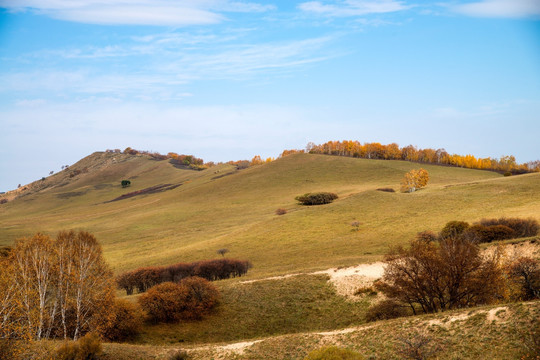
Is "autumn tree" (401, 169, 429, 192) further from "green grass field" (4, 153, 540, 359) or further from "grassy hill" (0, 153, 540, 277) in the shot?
"green grass field" (4, 153, 540, 359)

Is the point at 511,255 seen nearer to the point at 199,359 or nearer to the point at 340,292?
the point at 340,292

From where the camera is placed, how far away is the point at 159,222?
101 m

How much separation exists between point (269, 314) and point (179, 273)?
17542mm

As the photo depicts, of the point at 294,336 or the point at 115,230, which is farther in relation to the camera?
the point at 115,230

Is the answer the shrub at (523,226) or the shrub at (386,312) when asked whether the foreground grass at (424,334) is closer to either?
the shrub at (386,312)

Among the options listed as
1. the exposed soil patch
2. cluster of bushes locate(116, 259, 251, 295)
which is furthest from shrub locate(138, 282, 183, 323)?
the exposed soil patch

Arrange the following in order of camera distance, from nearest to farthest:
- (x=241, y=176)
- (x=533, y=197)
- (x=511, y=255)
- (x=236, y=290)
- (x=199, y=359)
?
(x=199, y=359)
(x=511, y=255)
(x=236, y=290)
(x=533, y=197)
(x=241, y=176)

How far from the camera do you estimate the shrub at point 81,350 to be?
965 inches

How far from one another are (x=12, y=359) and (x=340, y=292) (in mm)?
26310

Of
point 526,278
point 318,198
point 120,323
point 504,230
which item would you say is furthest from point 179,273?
point 318,198

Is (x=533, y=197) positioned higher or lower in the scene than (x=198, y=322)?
higher

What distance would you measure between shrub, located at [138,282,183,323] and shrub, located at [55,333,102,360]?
454 inches

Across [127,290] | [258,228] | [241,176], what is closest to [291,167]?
[241,176]

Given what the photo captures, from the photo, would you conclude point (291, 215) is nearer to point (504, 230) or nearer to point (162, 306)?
point (504, 230)
